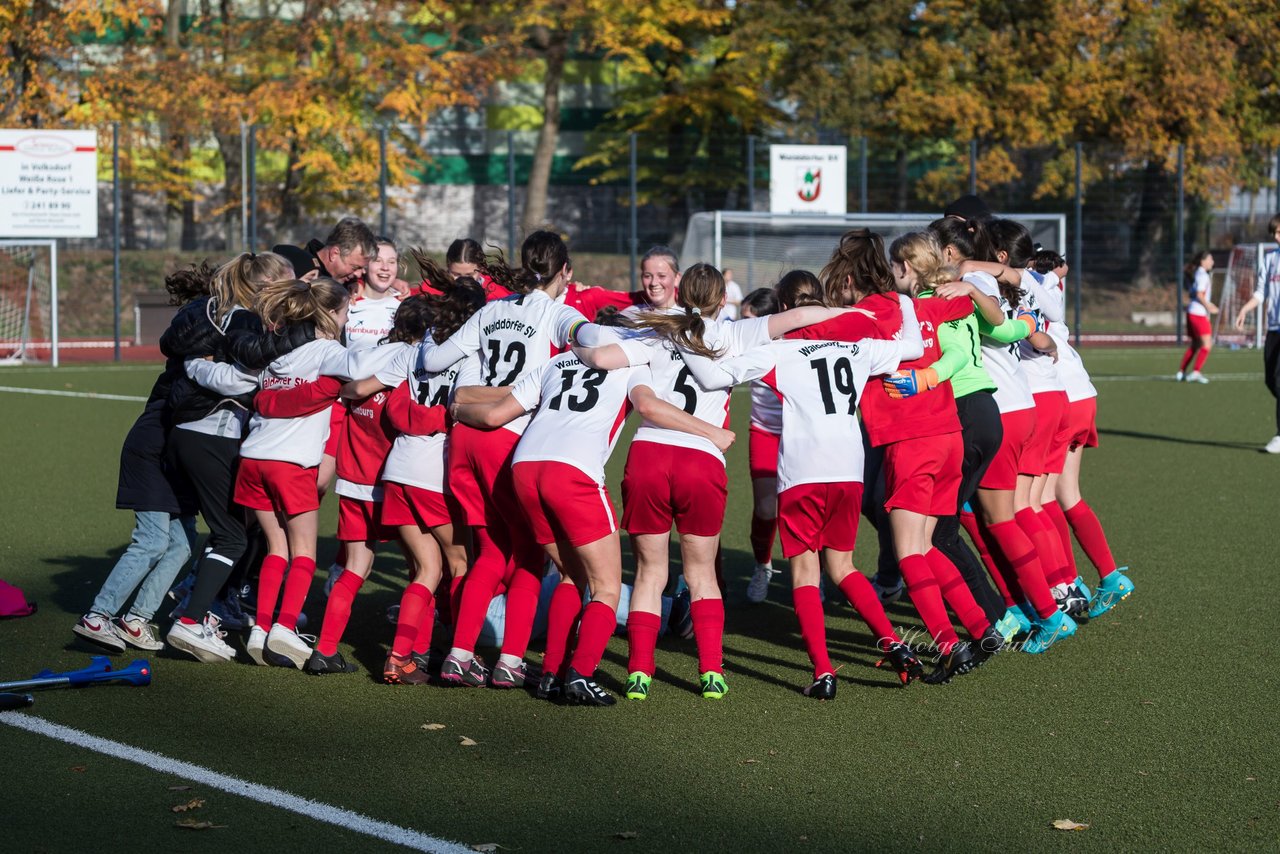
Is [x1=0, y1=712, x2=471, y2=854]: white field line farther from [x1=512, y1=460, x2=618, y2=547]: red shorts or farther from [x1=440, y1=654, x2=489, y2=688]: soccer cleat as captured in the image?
[x1=512, y1=460, x2=618, y2=547]: red shorts

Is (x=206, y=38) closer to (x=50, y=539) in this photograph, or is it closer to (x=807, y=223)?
(x=807, y=223)

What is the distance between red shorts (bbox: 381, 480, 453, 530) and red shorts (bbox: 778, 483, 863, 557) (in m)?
1.39

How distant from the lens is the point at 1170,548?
9.20m

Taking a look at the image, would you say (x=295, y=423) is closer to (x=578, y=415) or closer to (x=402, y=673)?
(x=402, y=673)

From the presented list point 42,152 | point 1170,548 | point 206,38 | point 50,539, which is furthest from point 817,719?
point 206,38

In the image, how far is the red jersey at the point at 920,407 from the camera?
20.2 feet

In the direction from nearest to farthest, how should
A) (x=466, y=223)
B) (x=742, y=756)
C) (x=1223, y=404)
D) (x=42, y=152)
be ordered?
(x=742, y=756), (x=1223, y=404), (x=42, y=152), (x=466, y=223)

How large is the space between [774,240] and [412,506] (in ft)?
81.5

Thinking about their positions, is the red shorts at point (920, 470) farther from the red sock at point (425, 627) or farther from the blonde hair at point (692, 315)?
the red sock at point (425, 627)

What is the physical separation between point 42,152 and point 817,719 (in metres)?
24.0

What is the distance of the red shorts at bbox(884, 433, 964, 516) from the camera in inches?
241

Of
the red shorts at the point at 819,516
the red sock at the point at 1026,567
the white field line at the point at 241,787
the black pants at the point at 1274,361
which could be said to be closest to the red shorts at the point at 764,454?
the red sock at the point at 1026,567

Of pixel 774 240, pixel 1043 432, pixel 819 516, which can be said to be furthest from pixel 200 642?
pixel 774 240

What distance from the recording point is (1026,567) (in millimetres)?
6664
